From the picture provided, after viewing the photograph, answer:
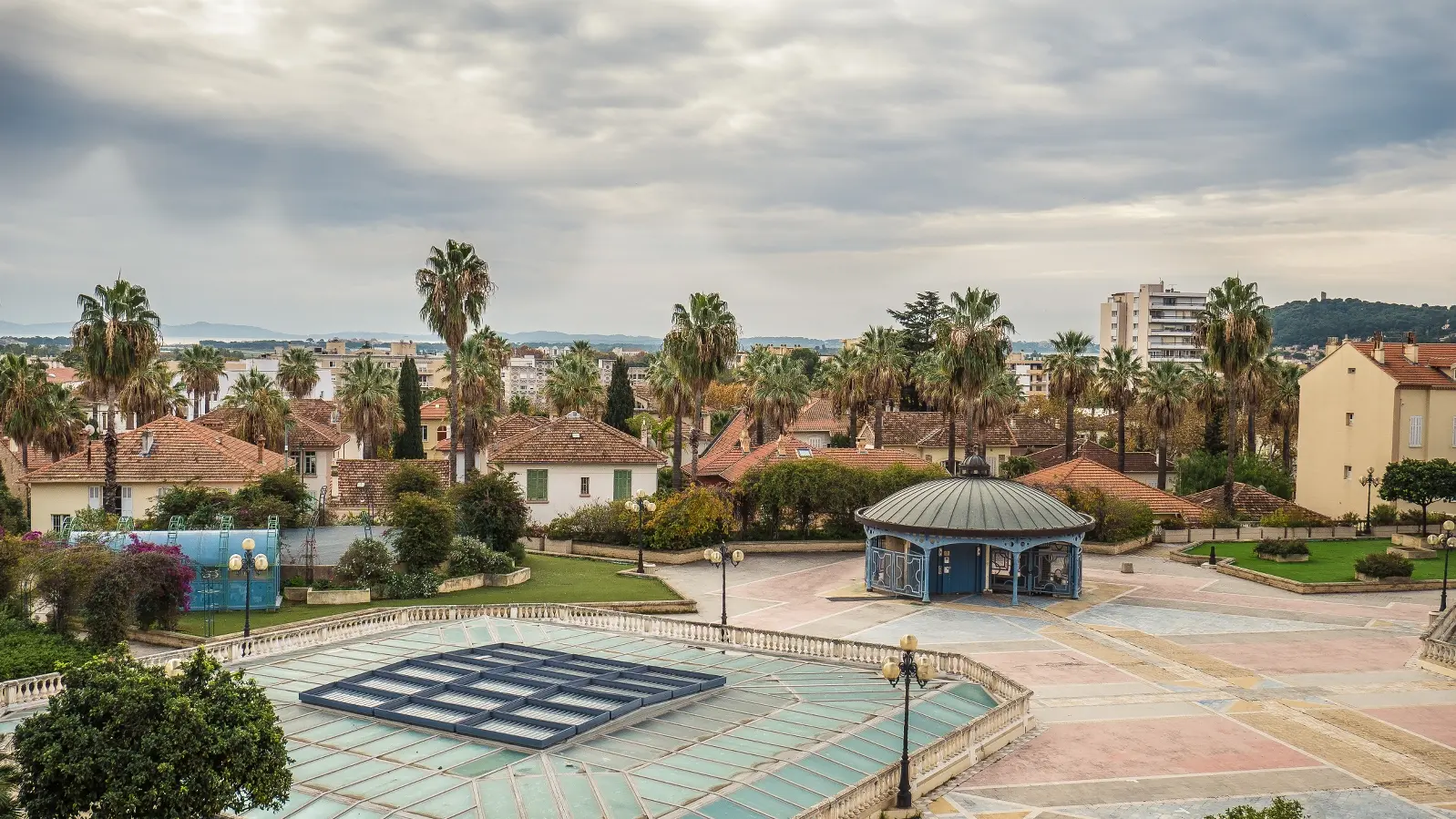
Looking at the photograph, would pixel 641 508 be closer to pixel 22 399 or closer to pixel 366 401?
pixel 366 401

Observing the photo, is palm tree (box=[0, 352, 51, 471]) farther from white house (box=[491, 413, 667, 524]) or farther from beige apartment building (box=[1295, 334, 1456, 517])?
beige apartment building (box=[1295, 334, 1456, 517])

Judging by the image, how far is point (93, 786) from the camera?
15.4m

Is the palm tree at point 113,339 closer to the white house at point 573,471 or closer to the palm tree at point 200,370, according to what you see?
the white house at point 573,471

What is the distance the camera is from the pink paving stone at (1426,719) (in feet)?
86.3

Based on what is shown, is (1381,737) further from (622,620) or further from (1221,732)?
(622,620)

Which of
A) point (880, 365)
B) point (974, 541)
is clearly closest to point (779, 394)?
point (880, 365)

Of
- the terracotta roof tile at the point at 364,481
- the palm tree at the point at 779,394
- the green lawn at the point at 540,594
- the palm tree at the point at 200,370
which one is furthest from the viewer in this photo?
the palm tree at the point at 200,370

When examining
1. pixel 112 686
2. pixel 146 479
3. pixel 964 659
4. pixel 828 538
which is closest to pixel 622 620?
pixel 964 659

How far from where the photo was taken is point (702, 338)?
→ 54.5 m

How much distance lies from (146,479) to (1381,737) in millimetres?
48580

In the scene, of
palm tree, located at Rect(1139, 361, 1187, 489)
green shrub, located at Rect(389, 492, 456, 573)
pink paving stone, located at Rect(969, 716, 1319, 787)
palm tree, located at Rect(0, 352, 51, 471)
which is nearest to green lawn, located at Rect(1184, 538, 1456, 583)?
palm tree, located at Rect(1139, 361, 1187, 489)

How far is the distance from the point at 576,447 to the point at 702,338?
28.7 ft

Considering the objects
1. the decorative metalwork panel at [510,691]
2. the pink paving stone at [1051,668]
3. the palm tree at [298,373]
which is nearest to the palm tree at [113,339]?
the decorative metalwork panel at [510,691]

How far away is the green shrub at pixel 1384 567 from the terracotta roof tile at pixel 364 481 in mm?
42913
